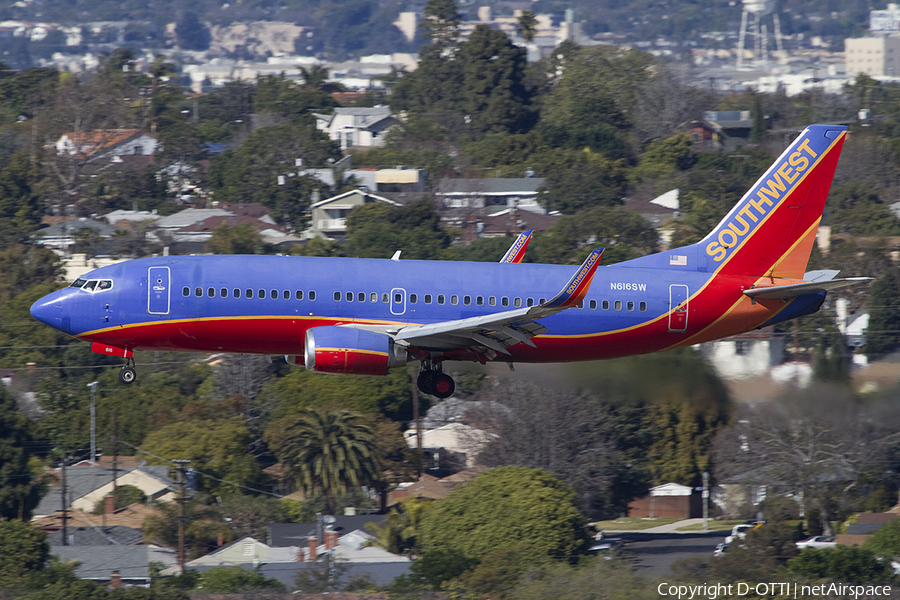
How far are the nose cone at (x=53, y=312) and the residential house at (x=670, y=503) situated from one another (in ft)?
169

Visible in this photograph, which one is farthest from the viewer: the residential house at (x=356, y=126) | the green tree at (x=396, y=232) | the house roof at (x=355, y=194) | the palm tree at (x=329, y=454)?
the residential house at (x=356, y=126)

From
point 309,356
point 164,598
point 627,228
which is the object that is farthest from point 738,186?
point 309,356

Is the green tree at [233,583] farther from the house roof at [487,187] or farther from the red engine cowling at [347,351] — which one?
the house roof at [487,187]

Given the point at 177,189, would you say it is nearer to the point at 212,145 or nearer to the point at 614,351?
the point at 212,145

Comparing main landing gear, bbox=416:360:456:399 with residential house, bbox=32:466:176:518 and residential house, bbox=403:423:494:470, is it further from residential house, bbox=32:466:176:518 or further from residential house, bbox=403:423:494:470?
residential house, bbox=403:423:494:470

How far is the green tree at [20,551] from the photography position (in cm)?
5803

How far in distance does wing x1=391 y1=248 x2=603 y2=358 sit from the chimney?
105 feet

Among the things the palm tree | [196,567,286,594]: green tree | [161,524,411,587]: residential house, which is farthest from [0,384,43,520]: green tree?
[196,567,286,594]: green tree

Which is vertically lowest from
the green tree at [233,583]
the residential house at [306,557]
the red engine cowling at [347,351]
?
the residential house at [306,557]

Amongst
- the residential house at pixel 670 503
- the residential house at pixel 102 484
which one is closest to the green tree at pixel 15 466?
the residential house at pixel 102 484

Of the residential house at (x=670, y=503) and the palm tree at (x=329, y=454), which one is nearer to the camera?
the palm tree at (x=329, y=454)

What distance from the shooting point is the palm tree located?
72812 millimetres

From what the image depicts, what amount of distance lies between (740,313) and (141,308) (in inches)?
720

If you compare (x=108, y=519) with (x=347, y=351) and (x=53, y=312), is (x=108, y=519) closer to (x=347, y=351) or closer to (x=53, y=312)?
(x=53, y=312)
